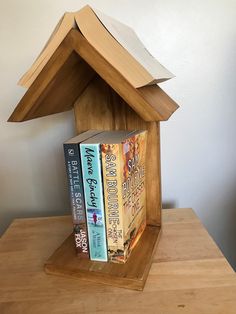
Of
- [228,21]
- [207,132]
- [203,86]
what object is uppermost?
[228,21]

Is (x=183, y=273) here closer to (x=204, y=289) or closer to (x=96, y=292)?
(x=204, y=289)

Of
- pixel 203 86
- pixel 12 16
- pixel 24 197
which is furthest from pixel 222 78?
pixel 24 197

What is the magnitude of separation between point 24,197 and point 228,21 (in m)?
0.78

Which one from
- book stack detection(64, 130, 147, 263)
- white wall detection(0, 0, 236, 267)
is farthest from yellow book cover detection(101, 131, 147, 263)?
white wall detection(0, 0, 236, 267)

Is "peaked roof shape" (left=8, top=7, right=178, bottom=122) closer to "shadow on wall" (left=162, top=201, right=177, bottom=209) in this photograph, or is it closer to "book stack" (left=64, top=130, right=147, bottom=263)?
"book stack" (left=64, top=130, right=147, bottom=263)

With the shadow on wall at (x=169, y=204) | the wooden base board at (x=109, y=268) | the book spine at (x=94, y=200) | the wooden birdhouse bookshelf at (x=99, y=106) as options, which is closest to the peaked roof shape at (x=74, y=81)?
the wooden birdhouse bookshelf at (x=99, y=106)

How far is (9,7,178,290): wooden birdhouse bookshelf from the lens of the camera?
419mm

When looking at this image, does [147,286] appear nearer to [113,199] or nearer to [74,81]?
[113,199]

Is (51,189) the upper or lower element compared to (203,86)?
lower

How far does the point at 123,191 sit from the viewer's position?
476 millimetres

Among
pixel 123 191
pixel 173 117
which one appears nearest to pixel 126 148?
pixel 123 191

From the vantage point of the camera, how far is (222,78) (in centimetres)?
76

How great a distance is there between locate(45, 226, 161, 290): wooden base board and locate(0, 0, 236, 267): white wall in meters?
0.34

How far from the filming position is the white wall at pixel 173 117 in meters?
0.72
